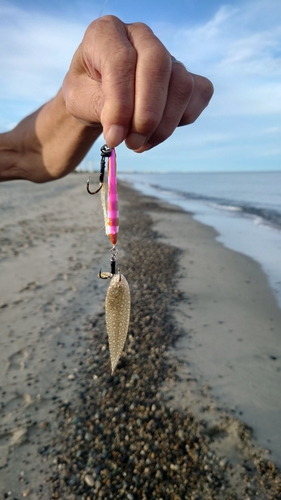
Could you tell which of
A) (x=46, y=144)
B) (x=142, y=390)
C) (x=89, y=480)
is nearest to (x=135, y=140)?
(x=46, y=144)

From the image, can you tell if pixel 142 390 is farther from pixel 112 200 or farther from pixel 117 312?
pixel 112 200

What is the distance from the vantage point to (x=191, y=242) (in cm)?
1029

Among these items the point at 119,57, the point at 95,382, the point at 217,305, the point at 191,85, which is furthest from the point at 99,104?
the point at 217,305

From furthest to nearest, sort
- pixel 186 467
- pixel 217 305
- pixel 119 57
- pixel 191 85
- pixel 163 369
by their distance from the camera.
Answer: pixel 217 305
pixel 163 369
pixel 186 467
pixel 191 85
pixel 119 57

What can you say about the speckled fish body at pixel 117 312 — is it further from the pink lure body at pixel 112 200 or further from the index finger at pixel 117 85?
the index finger at pixel 117 85

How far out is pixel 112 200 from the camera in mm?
1402

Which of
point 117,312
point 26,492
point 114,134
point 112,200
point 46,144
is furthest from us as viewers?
point 46,144

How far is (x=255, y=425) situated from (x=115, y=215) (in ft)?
8.34

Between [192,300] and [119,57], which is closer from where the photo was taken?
[119,57]

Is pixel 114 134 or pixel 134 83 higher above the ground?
pixel 134 83

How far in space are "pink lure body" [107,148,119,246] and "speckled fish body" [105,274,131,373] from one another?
410 mm

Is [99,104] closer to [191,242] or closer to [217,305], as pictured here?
[217,305]

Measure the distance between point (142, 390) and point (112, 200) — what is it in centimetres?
252

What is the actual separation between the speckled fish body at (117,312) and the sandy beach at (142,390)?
1267 mm
